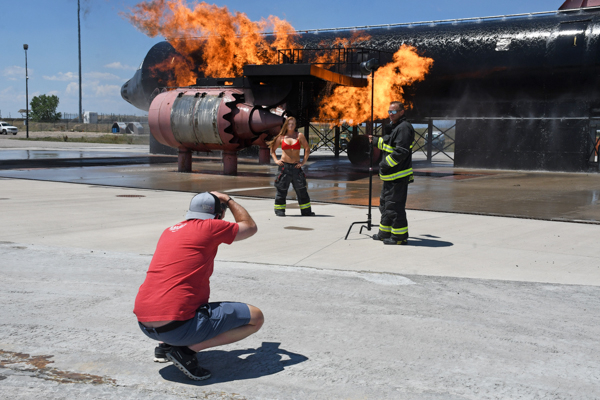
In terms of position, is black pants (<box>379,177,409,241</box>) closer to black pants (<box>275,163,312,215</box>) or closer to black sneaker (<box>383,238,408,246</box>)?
black sneaker (<box>383,238,408,246</box>)

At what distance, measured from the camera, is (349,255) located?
7.91 meters

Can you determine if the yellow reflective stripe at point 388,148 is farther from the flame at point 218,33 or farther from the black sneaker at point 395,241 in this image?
the flame at point 218,33

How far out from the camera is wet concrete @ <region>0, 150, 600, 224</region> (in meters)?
12.8

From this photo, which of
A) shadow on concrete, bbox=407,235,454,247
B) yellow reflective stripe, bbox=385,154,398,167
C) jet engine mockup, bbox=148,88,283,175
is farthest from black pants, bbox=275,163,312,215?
jet engine mockup, bbox=148,88,283,175

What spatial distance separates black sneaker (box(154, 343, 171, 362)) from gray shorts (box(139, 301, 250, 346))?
0.22m

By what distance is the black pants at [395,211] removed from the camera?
8.62 metres

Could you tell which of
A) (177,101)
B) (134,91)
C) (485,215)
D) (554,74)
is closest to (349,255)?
(485,215)

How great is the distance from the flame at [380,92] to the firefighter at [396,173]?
1650 centimetres

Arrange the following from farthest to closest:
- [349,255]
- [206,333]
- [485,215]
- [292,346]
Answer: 1. [485,215]
2. [349,255]
3. [292,346]
4. [206,333]

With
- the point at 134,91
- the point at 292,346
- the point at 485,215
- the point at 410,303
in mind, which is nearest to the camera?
the point at 292,346

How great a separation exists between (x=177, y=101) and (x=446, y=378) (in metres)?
19.3

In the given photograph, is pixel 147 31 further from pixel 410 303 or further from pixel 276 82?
pixel 410 303

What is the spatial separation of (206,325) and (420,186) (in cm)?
1461

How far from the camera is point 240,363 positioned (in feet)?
13.8
